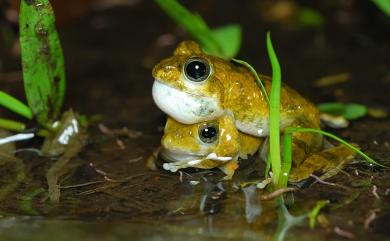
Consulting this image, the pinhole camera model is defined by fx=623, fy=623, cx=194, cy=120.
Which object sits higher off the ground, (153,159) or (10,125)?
(10,125)

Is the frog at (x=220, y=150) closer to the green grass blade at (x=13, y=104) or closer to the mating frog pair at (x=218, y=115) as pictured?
the mating frog pair at (x=218, y=115)

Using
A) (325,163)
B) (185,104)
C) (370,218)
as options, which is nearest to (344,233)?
(370,218)

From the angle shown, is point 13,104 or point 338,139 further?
point 13,104

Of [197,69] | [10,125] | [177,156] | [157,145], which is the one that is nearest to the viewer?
[197,69]

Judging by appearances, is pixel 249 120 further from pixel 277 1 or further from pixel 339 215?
pixel 277 1

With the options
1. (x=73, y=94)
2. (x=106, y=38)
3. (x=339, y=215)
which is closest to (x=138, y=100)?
(x=73, y=94)

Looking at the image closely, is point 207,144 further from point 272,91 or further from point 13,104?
point 13,104

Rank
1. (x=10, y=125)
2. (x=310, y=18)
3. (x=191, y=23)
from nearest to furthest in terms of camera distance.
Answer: (x=10, y=125), (x=191, y=23), (x=310, y=18)
